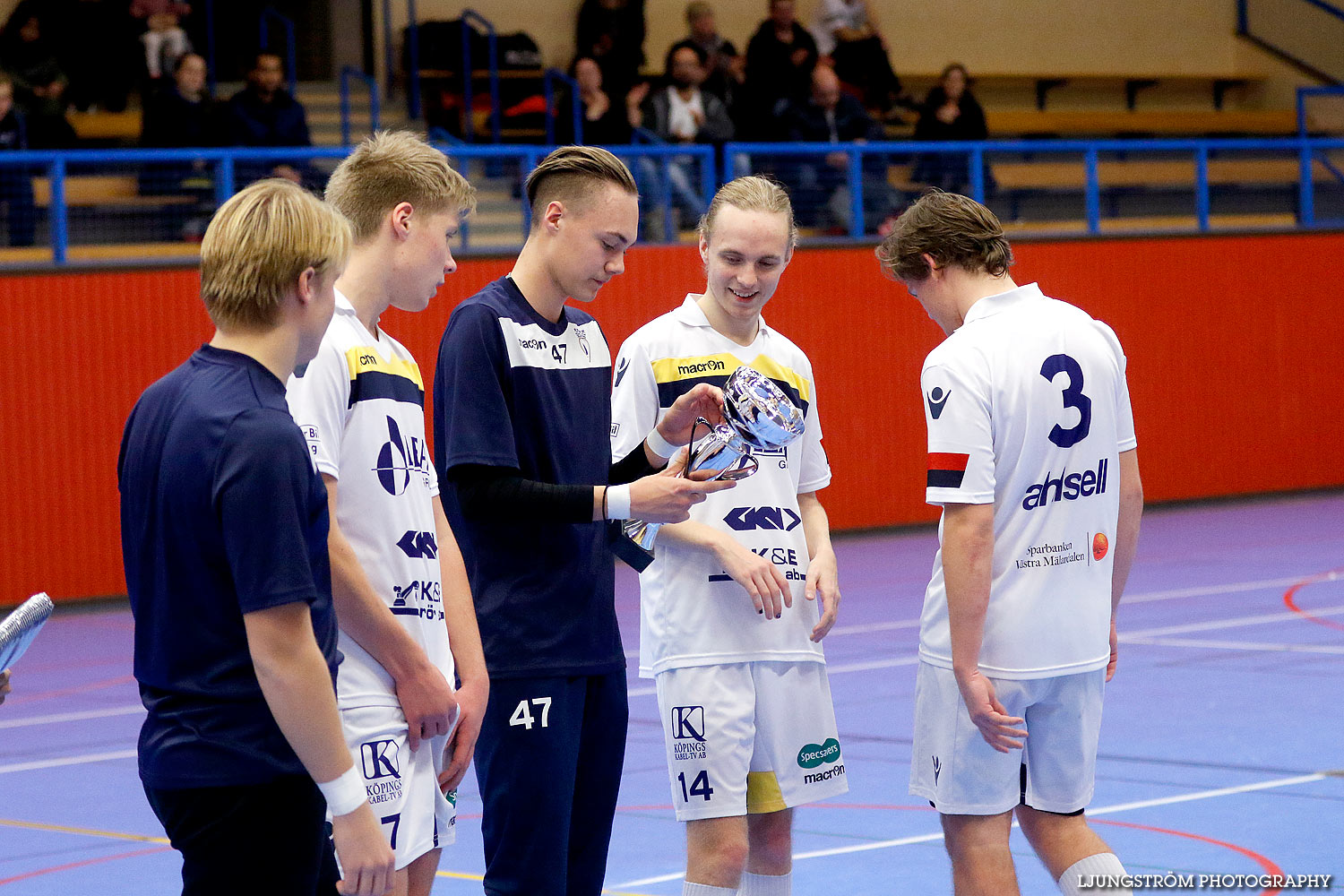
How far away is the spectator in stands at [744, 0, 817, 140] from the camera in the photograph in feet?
54.2

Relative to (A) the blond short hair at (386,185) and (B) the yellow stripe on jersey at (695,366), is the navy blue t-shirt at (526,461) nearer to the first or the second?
(A) the blond short hair at (386,185)

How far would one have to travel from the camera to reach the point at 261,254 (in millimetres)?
2711

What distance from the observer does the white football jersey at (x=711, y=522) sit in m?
4.35

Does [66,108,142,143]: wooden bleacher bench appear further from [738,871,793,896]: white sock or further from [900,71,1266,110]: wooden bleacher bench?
[738,871,793,896]: white sock

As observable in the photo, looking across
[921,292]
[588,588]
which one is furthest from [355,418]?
[921,292]

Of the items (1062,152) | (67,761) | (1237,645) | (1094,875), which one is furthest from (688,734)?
(1062,152)

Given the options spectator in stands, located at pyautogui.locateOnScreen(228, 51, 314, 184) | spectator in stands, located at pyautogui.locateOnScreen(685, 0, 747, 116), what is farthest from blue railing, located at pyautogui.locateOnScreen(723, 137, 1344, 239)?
spectator in stands, located at pyautogui.locateOnScreen(228, 51, 314, 184)

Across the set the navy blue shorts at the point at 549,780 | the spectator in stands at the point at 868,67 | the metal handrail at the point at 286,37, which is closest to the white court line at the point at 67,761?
the navy blue shorts at the point at 549,780

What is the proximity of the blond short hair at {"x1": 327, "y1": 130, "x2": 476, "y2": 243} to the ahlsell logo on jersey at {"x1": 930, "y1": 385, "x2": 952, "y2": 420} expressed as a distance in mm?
1249

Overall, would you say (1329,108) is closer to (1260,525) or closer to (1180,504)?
(1180,504)

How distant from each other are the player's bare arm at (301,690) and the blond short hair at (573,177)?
58.2 inches

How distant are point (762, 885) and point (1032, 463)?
51.0 inches

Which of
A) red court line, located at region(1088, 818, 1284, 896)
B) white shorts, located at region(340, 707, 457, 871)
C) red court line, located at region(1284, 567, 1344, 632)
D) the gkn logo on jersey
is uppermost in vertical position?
the gkn logo on jersey

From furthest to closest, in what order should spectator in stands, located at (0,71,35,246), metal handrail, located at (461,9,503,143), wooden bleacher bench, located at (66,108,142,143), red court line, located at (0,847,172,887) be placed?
metal handrail, located at (461,9,503,143), wooden bleacher bench, located at (66,108,142,143), spectator in stands, located at (0,71,35,246), red court line, located at (0,847,172,887)
